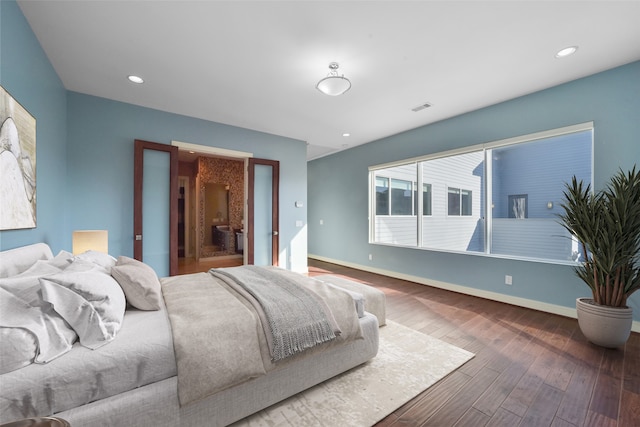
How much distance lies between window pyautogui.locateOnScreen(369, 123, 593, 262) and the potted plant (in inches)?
32.8

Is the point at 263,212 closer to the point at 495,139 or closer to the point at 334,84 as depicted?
the point at 334,84

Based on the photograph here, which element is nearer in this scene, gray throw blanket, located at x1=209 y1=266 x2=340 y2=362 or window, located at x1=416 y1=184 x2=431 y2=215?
gray throw blanket, located at x1=209 y1=266 x2=340 y2=362

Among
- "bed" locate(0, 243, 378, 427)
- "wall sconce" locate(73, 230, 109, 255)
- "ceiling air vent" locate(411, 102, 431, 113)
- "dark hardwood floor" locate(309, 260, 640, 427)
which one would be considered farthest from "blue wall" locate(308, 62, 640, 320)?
"wall sconce" locate(73, 230, 109, 255)

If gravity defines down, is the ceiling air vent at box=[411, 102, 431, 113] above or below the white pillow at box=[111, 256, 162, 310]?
above

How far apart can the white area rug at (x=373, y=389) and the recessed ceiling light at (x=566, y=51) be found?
3084mm

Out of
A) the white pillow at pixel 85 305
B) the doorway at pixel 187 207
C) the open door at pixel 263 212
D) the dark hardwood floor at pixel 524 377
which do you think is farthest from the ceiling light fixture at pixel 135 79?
the dark hardwood floor at pixel 524 377

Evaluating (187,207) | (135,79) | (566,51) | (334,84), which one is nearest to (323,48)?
(334,84)

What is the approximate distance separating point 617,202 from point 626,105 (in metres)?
1.31

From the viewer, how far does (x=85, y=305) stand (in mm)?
1328

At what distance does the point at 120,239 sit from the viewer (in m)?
3.61

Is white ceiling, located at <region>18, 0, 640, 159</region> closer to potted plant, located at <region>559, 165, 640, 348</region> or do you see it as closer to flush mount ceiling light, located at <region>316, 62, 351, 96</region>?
flush mount ceiling light, located at <region>316, 62, 351, 96</region>

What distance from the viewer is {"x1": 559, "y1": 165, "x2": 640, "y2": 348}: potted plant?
7.59ft

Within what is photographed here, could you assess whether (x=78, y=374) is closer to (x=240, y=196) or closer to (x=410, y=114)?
(x=410, y=114)

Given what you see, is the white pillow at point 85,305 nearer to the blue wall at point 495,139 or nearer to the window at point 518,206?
the blue wall at point 495,139
